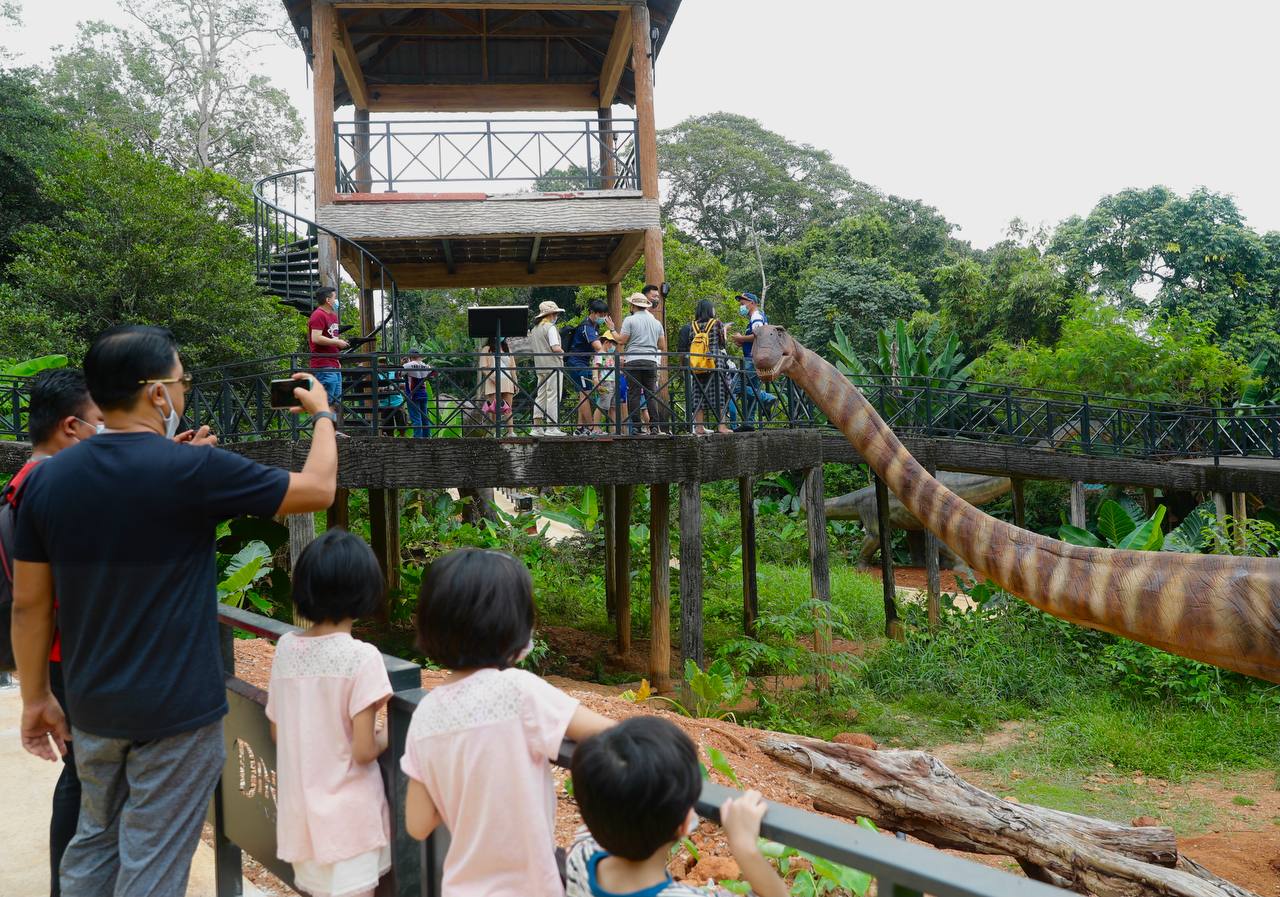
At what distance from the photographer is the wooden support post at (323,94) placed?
36.1 ft

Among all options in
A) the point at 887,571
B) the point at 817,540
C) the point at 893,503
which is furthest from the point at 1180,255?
the point at 817,540

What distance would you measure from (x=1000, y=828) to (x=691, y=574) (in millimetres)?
5447

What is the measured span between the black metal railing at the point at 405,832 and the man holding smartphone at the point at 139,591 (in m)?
0.41

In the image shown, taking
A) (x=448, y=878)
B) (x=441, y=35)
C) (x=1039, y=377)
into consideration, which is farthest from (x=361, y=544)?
(x=1039, y=377)

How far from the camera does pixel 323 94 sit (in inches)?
432

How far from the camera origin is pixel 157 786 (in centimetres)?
224

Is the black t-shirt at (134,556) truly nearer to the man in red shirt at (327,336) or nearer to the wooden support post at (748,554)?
the man in red shirt at (327,336)

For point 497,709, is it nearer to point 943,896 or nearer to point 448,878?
point 448,878

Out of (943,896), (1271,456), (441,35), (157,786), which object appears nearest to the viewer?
(943,896)

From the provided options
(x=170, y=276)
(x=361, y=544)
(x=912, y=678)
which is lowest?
(x=912, y=678)

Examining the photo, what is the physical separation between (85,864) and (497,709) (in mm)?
1164

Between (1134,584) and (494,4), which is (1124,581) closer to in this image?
(1134,584)

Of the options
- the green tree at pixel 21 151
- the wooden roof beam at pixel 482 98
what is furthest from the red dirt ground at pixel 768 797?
the green tree at pixel 21 151

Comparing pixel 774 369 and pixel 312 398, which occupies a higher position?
pixel 774 369
